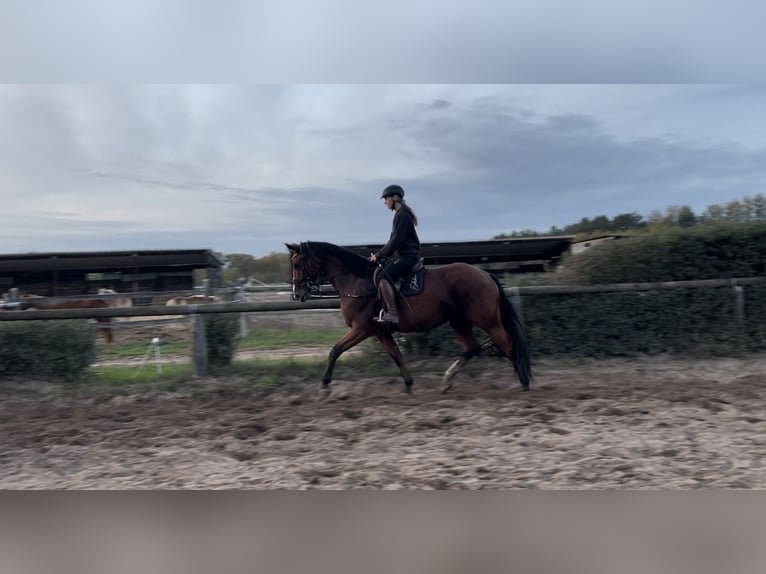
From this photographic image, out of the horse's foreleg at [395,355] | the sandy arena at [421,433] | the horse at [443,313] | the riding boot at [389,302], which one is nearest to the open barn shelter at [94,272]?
the sandy arena at [421,433]

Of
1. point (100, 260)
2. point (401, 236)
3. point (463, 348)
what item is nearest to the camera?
point (401, 236)

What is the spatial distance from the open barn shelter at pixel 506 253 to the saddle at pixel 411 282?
2.45 m

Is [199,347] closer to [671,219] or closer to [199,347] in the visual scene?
[199,347]

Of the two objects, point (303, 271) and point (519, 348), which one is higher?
point (303, 271)

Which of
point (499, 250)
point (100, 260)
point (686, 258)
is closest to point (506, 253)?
point (499, 250)

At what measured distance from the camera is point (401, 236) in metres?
6.58

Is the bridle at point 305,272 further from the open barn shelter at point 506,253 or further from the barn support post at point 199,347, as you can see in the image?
the open barn shelter at point 506,253

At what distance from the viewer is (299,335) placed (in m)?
10.0

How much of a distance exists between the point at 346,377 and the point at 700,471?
4.47 meters

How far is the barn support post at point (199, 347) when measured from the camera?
7809mm

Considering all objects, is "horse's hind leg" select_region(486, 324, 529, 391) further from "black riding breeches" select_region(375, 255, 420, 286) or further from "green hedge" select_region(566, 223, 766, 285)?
"green hedge" select_region(566, 223, 766, 285)

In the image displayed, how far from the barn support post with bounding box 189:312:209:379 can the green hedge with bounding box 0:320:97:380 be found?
5.05ft

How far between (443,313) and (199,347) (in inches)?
131

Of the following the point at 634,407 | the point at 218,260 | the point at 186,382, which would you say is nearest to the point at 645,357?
the point at 634,407
